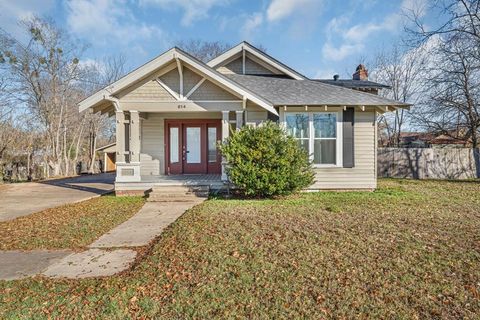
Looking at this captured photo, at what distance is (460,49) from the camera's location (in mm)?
14992

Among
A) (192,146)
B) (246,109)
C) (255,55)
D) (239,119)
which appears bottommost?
(192,146)

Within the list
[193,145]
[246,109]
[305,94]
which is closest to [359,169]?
[305,94]

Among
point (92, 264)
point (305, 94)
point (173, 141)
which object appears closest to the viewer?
point (92, 264)

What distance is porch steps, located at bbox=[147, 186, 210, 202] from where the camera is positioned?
28.6 ft

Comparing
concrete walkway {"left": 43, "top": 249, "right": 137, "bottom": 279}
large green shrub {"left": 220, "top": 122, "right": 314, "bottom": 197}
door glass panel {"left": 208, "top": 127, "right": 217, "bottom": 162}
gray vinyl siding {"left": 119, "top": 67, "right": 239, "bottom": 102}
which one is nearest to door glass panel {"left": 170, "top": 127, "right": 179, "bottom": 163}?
door glass panel {"left": 208, "top": 127, "right": 217, "bottom": 162}

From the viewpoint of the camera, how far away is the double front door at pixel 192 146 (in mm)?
11672

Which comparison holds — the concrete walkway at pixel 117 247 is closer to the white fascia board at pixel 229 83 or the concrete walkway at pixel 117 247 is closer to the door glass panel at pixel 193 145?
the white fascia board at pixel 229 83

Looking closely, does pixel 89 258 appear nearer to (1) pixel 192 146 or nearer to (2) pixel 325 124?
(1) pixel 192 146

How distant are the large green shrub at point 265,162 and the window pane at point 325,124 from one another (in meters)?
1.75

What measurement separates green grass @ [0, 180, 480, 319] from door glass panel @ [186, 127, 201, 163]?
6200mm

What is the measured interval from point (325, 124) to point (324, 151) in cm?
95

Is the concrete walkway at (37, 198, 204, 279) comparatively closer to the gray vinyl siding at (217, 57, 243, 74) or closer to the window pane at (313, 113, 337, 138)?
the window pane at (313, 113, 337, 138)

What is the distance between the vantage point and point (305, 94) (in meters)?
10.0

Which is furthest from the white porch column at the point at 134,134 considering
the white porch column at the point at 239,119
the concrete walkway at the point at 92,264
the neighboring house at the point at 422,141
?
the neighboring house at the point at 422,141
